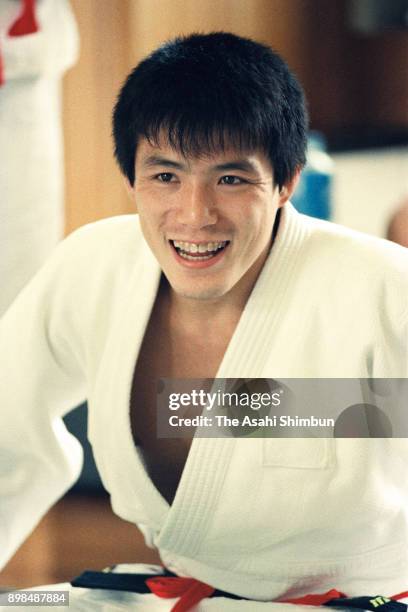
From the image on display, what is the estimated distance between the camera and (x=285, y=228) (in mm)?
870

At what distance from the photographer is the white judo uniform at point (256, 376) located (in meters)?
0.83

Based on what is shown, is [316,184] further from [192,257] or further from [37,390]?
[37,390]

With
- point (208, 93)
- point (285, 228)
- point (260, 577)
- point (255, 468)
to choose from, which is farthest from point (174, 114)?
point (260, 577)

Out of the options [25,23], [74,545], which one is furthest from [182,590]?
[25,23]

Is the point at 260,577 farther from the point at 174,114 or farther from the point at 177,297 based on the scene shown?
the point at 174,114

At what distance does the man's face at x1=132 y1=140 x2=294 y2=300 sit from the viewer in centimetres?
79

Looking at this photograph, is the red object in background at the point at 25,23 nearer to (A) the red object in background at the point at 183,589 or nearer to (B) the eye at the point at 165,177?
(B) the eye at the point at 165,177

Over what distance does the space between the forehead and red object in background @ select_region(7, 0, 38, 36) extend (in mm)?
255

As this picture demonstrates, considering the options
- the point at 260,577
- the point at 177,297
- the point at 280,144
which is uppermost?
the point at 280,144

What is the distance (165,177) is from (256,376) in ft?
Result: 0.71

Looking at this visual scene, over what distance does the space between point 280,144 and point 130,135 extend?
0.15m

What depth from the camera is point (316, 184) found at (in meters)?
1.09

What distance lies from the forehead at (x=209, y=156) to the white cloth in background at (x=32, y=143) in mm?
216

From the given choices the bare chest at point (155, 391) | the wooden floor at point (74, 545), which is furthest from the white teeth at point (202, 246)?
the wooden floor at point (74, 545)
